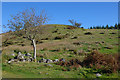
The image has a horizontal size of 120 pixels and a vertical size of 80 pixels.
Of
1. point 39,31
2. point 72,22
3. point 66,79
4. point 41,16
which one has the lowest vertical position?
point 66,79

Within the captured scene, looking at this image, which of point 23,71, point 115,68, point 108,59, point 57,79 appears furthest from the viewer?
point 108,59

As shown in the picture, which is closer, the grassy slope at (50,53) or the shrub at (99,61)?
the grassy slope at (50,53)

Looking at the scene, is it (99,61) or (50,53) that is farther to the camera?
(50,53)

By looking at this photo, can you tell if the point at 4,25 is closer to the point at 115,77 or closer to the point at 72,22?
the point at 115,77

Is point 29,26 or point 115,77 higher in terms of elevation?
point 29,26

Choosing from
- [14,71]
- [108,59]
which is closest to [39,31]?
[14,71]

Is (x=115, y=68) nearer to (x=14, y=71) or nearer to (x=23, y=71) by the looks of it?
(x=23, y=71)

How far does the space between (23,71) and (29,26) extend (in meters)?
8.29

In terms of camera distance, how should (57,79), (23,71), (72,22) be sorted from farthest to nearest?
(72,22)
(23,71)
(57,79)

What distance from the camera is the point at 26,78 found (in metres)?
10.6

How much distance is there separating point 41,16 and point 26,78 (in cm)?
1148

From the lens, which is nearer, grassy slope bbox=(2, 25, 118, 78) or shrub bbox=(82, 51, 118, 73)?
grassy slope bbox=(2, 25, 118, 78)

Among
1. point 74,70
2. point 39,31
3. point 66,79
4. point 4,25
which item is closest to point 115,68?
point 74,70

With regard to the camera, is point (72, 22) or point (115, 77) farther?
point (72, 22)
